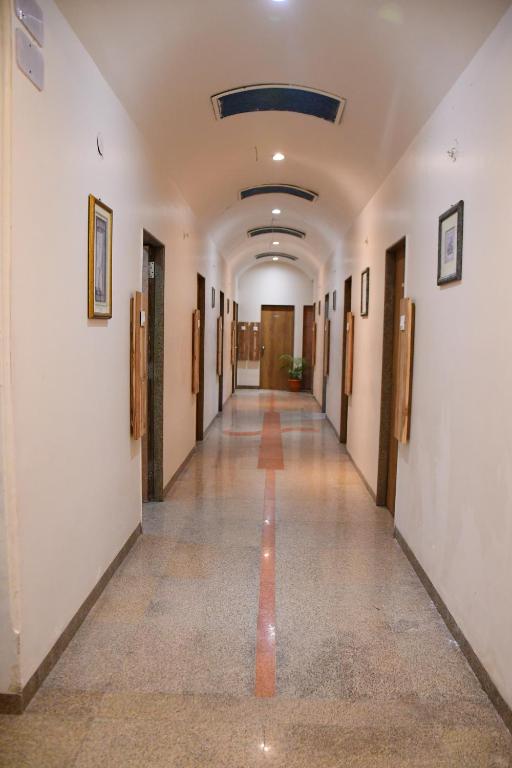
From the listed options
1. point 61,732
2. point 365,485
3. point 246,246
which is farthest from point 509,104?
point 246,246

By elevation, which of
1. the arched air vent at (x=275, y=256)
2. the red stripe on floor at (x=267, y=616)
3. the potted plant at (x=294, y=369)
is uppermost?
the arched air vent at (x=275, y=256)

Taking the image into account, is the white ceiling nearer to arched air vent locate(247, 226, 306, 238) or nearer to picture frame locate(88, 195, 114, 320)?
picture frame locate(88, 195, 114, 320)

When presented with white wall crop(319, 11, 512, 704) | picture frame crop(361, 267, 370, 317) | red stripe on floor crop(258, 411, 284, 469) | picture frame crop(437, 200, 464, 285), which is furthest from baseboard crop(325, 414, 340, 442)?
picture frame crop(437, 200, 464, 285)

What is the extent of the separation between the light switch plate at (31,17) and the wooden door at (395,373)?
325 centimetres

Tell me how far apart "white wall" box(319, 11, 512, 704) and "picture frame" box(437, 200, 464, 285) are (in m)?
0.06

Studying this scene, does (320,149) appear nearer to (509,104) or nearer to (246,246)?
(509,104)

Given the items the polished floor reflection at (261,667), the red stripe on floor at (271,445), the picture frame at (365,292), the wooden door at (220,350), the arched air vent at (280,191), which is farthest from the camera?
the wooden door at (220,350)

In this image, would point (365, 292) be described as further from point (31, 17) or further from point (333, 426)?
point (31, 17)

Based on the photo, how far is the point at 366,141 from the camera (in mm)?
4641

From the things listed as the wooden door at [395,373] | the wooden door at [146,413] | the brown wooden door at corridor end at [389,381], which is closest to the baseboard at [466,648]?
the wooden door at [395,373]

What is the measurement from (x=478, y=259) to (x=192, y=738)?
7.67 ft

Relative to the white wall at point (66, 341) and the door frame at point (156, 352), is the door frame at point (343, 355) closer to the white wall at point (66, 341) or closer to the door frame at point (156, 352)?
the door frame at point (156, 352)

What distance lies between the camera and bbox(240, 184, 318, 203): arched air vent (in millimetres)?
7328

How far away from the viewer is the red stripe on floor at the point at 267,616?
255 centimetres
